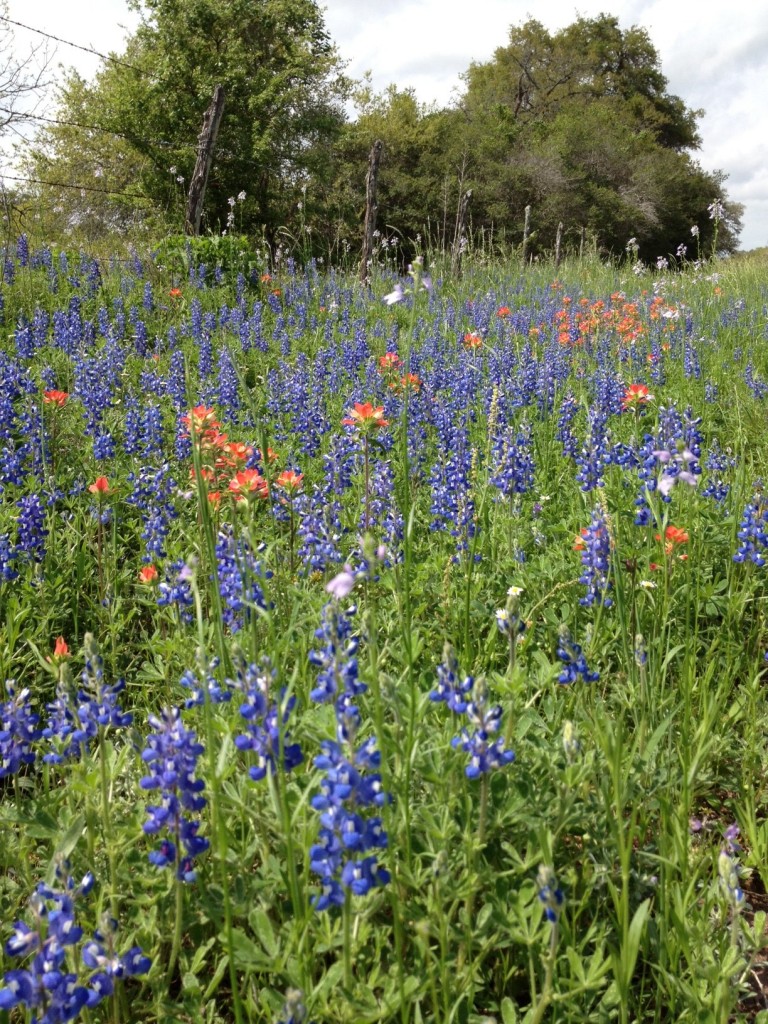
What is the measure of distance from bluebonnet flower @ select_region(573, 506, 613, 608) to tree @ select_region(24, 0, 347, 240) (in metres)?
19.4

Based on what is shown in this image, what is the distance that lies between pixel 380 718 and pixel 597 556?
1.22 m

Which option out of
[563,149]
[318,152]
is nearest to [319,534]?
[318,152]

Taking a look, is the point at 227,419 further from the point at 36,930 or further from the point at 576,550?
the point at 36,930

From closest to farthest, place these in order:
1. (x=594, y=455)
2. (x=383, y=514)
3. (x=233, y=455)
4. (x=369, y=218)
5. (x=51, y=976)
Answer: (x=51, y=976) → (x=233, y=455) → (x=594, y=455) → (x=383, y=514) → (x=369, y=218)

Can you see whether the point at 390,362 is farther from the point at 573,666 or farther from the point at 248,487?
the point at 573,666

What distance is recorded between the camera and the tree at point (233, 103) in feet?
68.1

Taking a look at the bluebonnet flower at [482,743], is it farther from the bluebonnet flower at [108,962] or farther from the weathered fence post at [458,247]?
the weathered fence post at [458,247]

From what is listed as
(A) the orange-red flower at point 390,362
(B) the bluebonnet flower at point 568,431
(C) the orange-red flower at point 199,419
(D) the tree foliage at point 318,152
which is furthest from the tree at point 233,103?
(C) the orange-red flower at point 199,419

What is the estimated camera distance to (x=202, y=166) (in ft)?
29.9

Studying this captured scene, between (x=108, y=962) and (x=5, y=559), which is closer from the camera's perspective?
(x=108, y=962)

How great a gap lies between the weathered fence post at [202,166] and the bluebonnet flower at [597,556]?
318 inches

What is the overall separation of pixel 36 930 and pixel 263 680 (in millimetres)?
480

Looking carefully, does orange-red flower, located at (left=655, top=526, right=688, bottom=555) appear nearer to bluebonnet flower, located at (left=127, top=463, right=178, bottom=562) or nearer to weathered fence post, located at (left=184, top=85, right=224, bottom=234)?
bluebonnet flower, located at (left=127, top=463, right=178, bottom=562)

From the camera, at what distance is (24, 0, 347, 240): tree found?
20.8 meters
